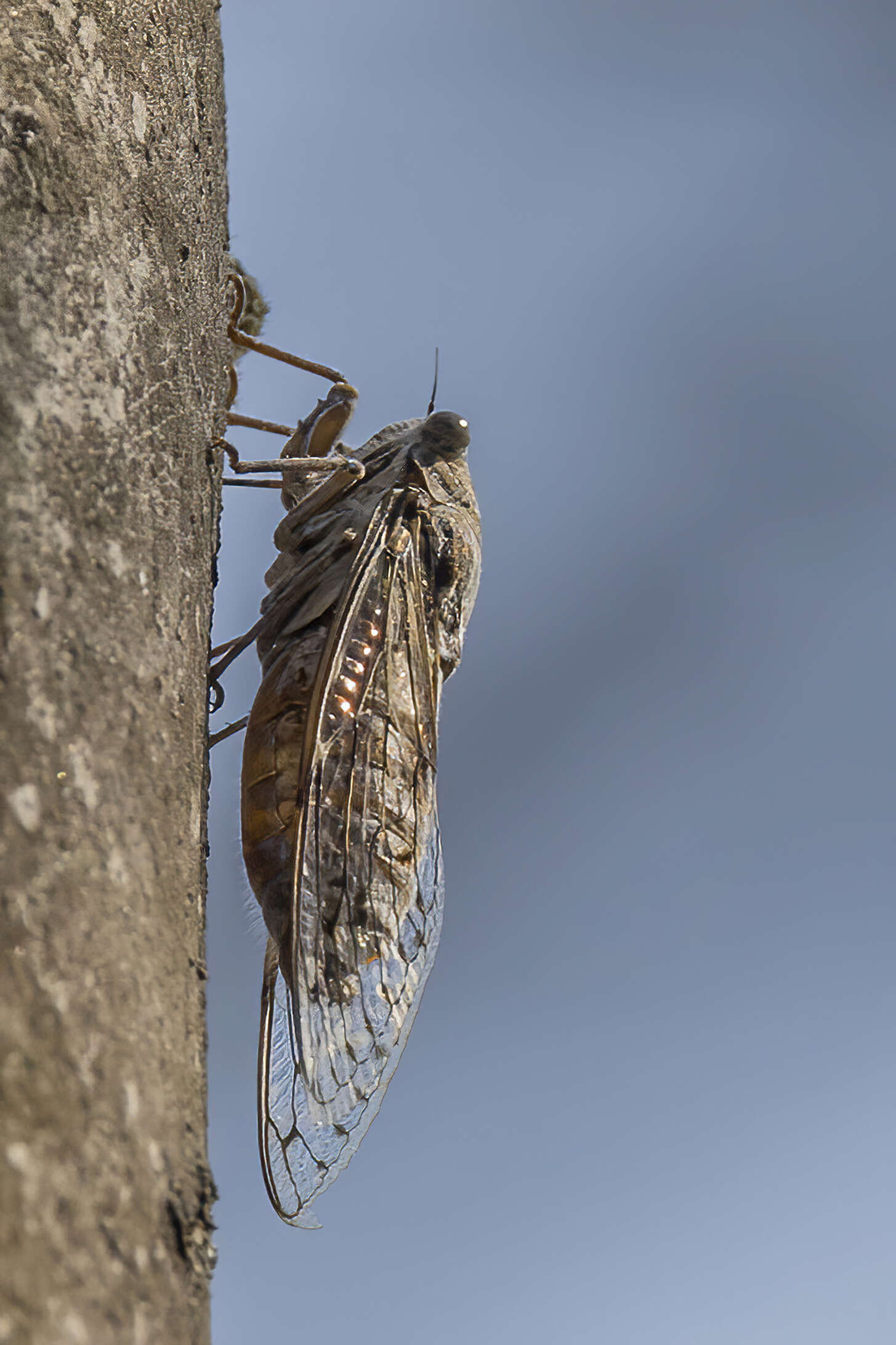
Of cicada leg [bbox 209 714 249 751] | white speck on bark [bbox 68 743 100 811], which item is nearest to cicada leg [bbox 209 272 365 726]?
cicada leg [bbox 209 714 249 751]

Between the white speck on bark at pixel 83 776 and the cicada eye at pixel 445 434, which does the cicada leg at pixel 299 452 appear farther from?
the white speck on bark at pixel 83 776

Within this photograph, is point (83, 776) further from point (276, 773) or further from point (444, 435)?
point (444, 435)

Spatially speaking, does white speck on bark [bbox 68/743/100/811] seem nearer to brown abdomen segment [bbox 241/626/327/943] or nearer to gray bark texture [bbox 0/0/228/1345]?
gray bark texture [bbox 0/0/228/1345]

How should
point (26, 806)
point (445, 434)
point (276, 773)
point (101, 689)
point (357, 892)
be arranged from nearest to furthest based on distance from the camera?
point (26, 806), point (101, 689), point (357, 892), point (276, 773), point (445, 434)

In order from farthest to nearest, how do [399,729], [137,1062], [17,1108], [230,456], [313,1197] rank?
[230,456], [399,729], [313,1197], [137,1062], [17,1108]

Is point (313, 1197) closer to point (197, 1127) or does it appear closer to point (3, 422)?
point (197, 1127)

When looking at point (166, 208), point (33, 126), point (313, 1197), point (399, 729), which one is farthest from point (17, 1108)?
point (399, 729)

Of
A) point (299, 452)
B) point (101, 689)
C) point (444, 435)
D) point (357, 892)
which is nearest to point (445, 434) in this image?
point (444, 435)

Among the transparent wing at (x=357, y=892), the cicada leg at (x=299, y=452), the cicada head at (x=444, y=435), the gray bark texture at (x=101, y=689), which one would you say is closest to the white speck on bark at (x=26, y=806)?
the gray bark texture at (x=101, y=689)
